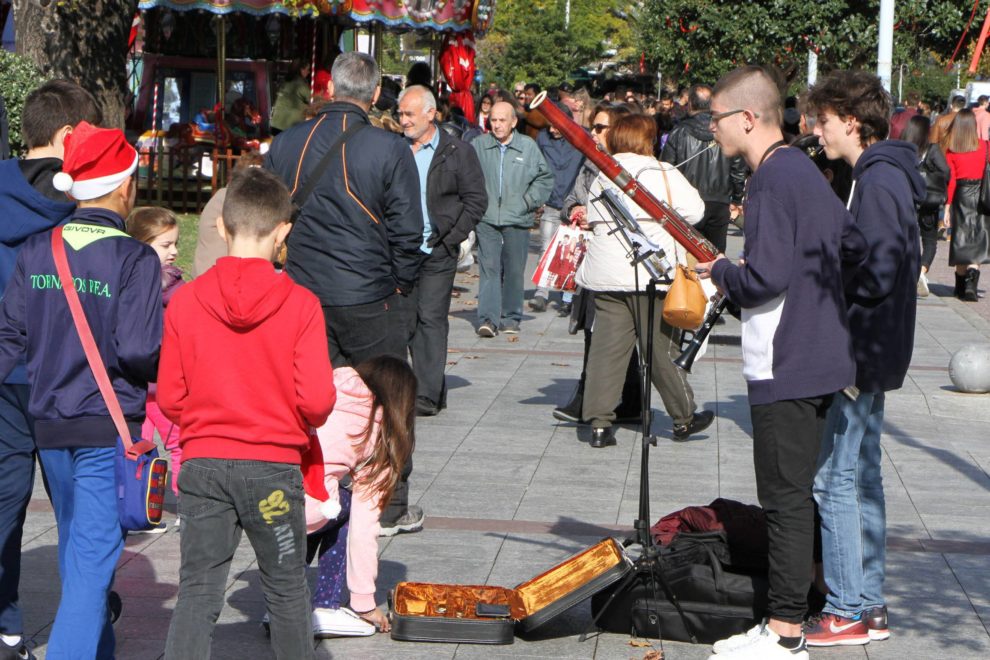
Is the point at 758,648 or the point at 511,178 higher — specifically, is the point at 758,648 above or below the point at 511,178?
below

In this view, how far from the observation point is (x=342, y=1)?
17422 mm

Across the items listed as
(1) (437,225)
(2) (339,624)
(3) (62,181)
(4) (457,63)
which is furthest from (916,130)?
(3) (62,181)

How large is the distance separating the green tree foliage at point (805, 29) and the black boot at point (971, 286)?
5.40 metres

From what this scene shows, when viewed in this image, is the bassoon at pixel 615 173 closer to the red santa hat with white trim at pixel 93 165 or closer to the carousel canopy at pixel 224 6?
the red santa hat with white trim at pixel 93 165

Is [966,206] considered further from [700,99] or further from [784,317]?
[784,317]

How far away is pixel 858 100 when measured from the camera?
496cm

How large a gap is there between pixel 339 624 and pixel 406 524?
130 centimetres

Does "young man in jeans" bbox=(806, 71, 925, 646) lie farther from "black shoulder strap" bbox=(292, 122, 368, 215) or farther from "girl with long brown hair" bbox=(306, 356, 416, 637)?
"black shoulder strap" bbox=(292, 122, 368, 215)

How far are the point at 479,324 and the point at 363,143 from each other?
6.48m

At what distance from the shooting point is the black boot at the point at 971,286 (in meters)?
15.3

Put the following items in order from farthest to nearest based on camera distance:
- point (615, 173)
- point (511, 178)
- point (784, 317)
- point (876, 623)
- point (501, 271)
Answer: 1. point (501, 271)
2. point (511, 178)
3. point (876, 623)
4. point (615, 173)
5. point (784, 317)

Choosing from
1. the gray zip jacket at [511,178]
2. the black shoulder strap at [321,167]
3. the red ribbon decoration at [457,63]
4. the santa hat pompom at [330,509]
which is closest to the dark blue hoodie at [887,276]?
the santa hat pompom at [330,509]

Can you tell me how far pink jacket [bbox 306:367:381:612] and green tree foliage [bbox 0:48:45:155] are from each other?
31.9ft

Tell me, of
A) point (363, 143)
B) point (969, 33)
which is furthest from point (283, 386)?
point (969, 33)
